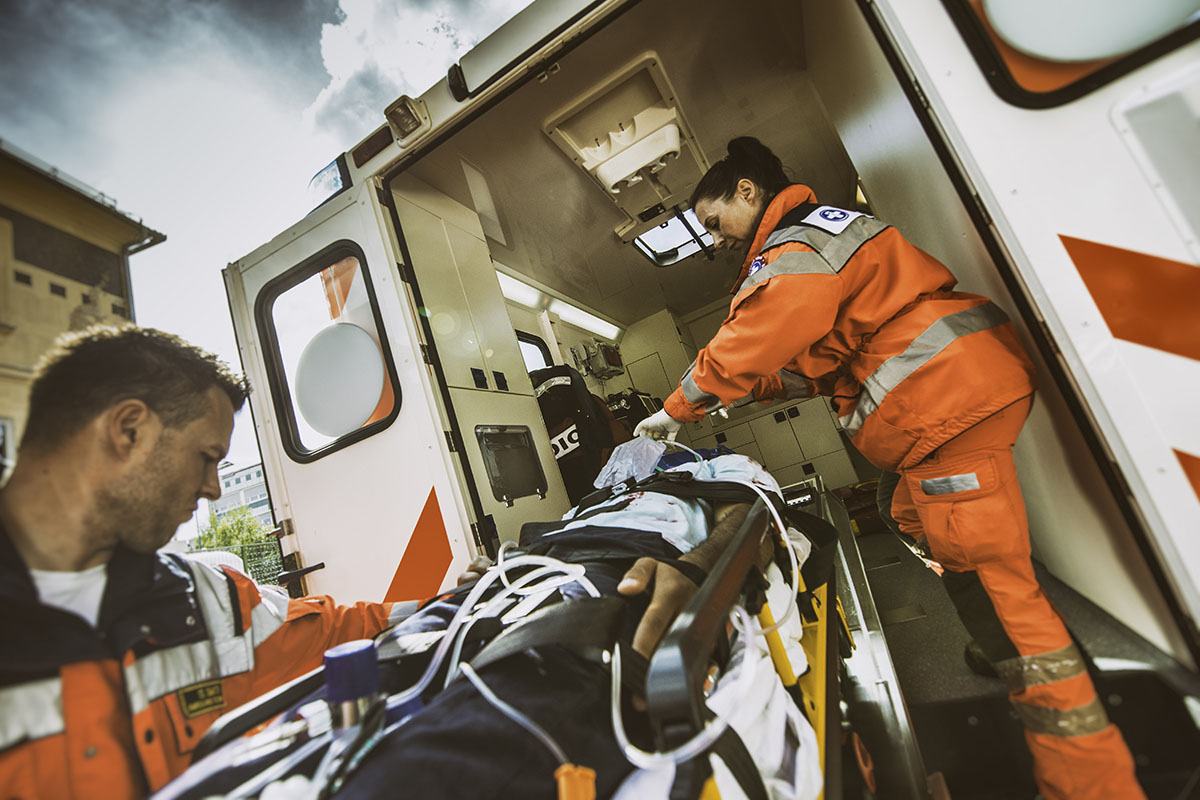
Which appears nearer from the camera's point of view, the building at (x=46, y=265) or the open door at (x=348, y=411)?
the building at (x=46, y=265)

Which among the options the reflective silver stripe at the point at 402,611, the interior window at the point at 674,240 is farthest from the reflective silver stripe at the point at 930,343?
the interior window at the point at 674,240

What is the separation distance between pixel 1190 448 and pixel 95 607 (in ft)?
6.49

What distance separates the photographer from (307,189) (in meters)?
2.42

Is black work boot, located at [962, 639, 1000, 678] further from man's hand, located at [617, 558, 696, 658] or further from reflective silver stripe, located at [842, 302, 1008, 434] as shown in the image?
man's hand, located at [617, 558, 696, 658]

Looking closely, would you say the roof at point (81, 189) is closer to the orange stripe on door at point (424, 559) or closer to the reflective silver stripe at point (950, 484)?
the orange stripe on door at point (424, 559)

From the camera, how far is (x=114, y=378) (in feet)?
2.44

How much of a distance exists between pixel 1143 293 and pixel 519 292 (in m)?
4.35

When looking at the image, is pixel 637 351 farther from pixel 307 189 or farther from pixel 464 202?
pixel 307 189

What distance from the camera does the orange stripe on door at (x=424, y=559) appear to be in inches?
81.7

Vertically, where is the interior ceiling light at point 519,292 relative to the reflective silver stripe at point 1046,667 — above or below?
above

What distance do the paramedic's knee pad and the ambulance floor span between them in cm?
33

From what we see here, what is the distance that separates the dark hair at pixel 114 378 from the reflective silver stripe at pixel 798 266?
1.42 metres

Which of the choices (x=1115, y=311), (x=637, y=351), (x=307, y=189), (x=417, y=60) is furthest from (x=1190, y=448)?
(x=637, y=351)

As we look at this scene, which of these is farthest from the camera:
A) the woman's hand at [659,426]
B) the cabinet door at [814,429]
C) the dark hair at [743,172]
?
the cabinet door at [814,429]
